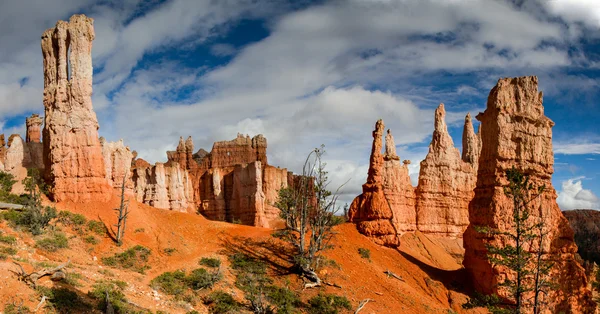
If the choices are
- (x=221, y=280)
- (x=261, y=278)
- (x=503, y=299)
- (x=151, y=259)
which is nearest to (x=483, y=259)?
(x=503, y=299)

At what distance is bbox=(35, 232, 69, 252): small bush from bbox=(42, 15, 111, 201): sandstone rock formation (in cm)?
439

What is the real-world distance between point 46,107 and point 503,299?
3132 cm

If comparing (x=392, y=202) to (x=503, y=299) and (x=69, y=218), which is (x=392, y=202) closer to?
(x=503, y=299)

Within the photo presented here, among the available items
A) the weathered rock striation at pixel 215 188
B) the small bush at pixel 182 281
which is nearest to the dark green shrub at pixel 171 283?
the small bush at pixel 182 281

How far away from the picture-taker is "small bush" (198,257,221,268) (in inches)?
1091

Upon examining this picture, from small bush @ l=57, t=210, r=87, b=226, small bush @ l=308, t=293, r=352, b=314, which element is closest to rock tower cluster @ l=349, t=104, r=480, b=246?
small bush @ l=308, t=293, r=352, b=314

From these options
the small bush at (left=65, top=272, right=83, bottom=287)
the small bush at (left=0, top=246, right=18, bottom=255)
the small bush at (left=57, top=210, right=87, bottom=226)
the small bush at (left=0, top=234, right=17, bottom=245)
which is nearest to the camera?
the small bush at (left=65, top=272, right=83, bottom=287)

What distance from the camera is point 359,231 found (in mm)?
38812

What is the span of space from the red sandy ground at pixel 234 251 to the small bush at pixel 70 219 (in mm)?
755

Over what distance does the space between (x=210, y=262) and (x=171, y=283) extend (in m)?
3.95

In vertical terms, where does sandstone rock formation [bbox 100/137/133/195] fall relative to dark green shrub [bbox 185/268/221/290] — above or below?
above

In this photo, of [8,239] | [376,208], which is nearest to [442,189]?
[376,208]

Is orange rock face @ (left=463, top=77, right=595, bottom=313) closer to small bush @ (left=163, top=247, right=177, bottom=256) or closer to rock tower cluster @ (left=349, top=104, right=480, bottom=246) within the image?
rock tower cluster @ (left=349, top=104, right=480, bottom=246)

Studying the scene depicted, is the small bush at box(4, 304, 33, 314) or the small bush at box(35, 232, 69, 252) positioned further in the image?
the small bush at box(35, 232, 69, 252)
